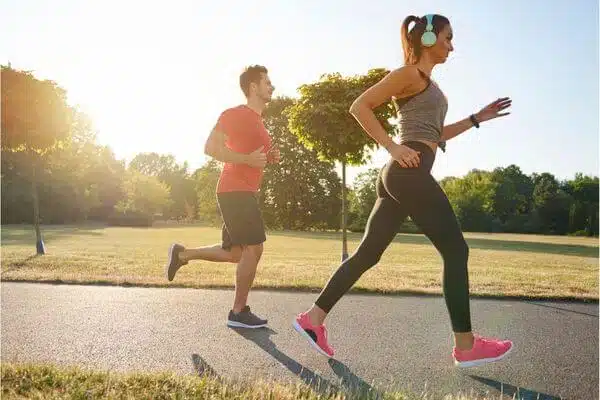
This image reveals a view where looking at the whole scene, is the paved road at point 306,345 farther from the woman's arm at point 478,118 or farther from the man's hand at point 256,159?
the woman's arm at point 478,118

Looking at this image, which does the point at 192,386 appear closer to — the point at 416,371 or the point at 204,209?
the point at 416,371

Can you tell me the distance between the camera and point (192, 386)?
2742 mm

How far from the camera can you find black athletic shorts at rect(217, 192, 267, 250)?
425 cm

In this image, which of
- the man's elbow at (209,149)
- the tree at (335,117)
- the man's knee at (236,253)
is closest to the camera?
the man's elbow at (209,149)

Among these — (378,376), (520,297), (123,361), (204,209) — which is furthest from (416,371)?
(204,209)

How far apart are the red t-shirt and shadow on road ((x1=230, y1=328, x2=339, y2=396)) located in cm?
115

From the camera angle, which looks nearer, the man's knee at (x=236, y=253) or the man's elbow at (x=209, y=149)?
the man's elbow at (x=209, y=149)

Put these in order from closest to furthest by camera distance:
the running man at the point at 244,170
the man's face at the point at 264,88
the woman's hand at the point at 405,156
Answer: the woman's hand at the point at 405,156, the running man at the point at 244,170, the man's face at the point at 264,88

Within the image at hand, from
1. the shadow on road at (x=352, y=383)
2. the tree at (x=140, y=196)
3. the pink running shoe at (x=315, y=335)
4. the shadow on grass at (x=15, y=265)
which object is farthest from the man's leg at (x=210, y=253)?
the tree at (x=140, y=196)

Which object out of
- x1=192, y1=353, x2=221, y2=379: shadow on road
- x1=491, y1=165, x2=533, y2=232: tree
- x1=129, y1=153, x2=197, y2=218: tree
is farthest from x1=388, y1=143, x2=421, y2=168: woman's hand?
x1=129, y1=153, x2=197, y2=218: tree

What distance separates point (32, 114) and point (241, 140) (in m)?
9.99

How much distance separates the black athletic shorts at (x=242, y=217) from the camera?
14.0ft

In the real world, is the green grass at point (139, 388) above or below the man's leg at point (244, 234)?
below

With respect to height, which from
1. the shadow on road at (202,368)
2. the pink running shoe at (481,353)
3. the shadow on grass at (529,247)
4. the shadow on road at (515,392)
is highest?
the pink running shoe at (481,353)
